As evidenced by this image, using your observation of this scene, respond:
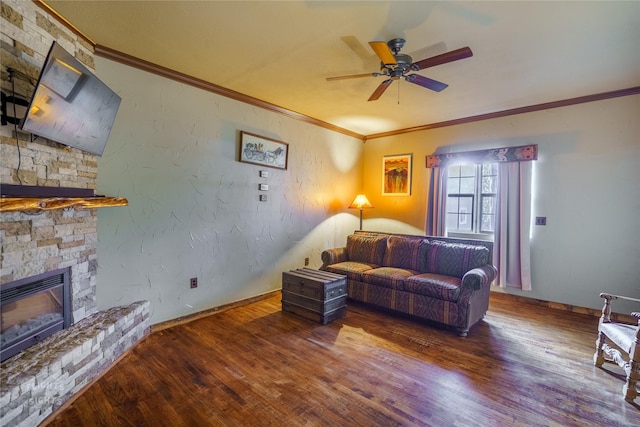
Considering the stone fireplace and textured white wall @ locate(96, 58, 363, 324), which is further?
textured white wall @ locate(96, 58, 363, 324)

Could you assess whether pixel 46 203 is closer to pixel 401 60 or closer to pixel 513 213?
pixel 401 60

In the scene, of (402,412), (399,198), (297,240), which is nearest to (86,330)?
(402,412)

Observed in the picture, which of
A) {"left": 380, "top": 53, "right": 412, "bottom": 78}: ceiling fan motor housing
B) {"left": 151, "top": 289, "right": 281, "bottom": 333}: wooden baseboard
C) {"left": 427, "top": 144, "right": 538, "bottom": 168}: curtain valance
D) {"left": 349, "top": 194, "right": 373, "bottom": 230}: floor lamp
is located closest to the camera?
{"left": 380, "top": 53, "right": 412, "bottom": 78}: ceiling fan motor housing

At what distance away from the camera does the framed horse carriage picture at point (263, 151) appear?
3602 millimetres

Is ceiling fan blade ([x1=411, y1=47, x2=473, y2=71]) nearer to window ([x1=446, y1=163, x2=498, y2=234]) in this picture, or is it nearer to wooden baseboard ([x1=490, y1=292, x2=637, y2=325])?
window ([x1=446, y1=163, x2=498, y2=234])

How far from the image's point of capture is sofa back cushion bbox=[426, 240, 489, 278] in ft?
10.6

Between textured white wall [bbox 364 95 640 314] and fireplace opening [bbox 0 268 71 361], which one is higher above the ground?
textured white wall [bbox 364 95 640 314]

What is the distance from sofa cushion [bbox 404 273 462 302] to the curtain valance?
1.91 m

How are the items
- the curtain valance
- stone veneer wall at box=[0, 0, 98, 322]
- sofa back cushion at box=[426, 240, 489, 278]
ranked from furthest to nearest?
the curtain valance → sofa back cushion at box=[426, 240, 489, 278] → stone veneer wall at box=[0, 0, 98, 322]

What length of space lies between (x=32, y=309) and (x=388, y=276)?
3042mm

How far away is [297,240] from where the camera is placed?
4375 millimetres

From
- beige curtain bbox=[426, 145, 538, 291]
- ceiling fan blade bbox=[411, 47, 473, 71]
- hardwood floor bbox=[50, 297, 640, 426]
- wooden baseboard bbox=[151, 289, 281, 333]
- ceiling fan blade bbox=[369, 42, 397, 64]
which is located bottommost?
hardwood floor bbox=[50, 297, 640, 426]

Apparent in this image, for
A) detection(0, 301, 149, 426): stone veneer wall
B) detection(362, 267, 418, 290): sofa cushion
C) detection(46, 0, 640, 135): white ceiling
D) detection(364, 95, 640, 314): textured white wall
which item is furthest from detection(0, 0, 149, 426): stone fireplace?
detection(364, 95, 640, 314): textured white wall

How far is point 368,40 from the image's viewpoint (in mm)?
2340
